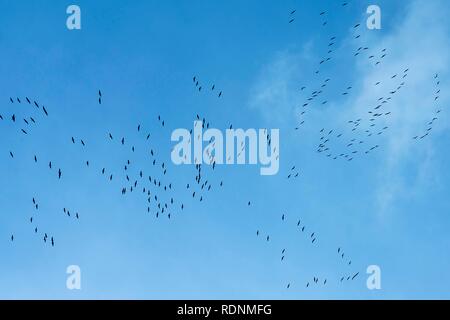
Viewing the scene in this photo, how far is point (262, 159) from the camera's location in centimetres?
1257

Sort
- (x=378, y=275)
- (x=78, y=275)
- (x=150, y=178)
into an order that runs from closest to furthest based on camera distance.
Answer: (x=78, y=275)
(x=378, y=275)
(x=150, y=178)
